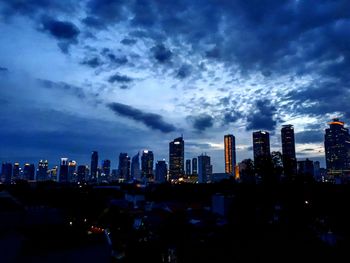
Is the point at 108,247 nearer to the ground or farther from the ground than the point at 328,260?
farther from the ground

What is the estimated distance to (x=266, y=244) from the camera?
84.9 ft

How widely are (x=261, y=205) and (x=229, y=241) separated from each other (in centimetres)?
1584

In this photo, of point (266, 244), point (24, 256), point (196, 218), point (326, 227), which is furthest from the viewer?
point (196, 218)

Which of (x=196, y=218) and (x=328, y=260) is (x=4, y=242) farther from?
(x=196, y=218)

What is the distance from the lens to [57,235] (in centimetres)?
1961

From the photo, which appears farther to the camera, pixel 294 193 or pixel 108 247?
pixel 294 193

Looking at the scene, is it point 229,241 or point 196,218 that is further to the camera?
point 196,218

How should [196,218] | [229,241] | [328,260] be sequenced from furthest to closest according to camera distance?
[196,218] → [229,241] → [328,260]

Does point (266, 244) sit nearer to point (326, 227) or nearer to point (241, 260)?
point (241, 260)

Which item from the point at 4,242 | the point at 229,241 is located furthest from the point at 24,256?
the point at 229,241

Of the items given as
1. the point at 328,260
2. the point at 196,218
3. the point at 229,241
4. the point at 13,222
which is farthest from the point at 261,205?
the point at 13,222

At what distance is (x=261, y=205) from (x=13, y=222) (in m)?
31.4

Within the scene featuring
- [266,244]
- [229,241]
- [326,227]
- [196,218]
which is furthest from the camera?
[196,218]

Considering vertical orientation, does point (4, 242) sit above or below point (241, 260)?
above
